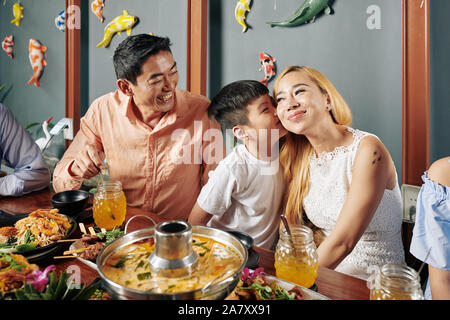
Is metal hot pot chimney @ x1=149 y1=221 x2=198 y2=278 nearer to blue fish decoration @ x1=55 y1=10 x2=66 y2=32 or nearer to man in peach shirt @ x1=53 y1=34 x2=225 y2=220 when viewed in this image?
man in peach shirt @ x1=53 y1=34 x2=225 y2=220

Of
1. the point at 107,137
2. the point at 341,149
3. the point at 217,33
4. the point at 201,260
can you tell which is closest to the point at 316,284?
the point at 201,260

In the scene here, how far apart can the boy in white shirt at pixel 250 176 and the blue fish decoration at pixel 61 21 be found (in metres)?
2.23

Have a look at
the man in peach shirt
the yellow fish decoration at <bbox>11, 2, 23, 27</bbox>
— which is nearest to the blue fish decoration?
the yellow fish decoration at <bbox>11, 2, 23, 27</bbox>

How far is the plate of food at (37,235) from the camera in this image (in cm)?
100

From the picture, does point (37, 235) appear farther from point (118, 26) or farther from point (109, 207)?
point (118, 26)

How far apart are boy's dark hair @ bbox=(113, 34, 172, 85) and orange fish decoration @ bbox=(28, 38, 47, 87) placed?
2058 millimetres

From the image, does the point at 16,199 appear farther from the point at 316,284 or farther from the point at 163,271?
the point at 316,284

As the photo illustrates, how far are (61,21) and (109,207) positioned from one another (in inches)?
99.0

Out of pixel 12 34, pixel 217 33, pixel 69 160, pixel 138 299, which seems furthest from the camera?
pixel 12 34

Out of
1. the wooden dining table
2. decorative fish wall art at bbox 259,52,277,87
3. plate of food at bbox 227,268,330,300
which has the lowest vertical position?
the wooden dining table

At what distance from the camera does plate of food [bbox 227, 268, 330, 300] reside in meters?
0.76

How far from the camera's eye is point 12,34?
362 cm

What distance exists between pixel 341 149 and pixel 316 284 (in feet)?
2.15

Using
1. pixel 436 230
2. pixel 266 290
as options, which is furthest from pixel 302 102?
pixel 266 290
